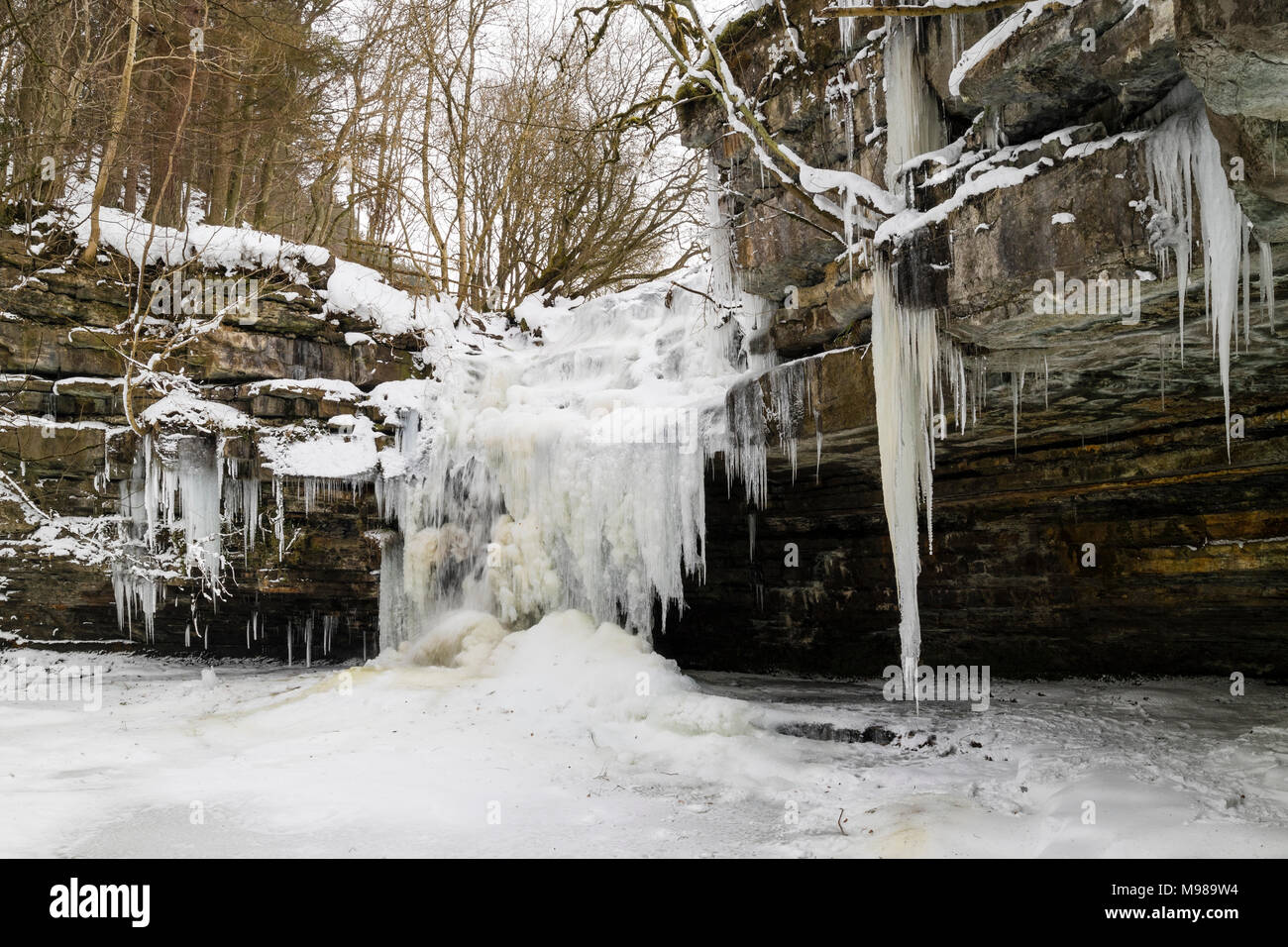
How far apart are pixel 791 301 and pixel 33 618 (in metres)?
9.62

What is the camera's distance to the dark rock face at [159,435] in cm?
872

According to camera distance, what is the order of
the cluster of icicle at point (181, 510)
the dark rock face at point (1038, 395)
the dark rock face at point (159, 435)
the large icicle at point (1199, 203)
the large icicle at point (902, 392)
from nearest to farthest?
the large icicle at point (1199, 203), the dark rock face at point (1038, 395), the large icicle at point (902, 392), the dark rock face at point (159, 435), the cluster of icicle at point (181, 510)

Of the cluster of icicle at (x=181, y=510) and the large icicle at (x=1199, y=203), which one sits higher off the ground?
the large icicle at (x=1199, y=203)

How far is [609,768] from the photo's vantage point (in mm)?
5500

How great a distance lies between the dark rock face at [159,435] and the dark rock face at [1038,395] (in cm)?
441

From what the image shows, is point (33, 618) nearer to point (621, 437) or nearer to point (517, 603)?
point (517, 603)

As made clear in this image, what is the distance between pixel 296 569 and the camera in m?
9.66

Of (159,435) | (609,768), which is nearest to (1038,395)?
(609,768)

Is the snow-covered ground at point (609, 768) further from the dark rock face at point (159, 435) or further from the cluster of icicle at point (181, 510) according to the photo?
the dark rock face at point (159, 435)

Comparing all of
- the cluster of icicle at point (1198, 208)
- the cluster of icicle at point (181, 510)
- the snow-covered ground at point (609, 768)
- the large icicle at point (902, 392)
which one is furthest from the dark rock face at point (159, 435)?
the cluster of icicle at point (1198, 208)

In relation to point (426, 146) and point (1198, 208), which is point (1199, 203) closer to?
point (1198, 208)

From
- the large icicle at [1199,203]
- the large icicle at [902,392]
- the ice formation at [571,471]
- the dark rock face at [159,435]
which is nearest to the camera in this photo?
the large icicle at [1199,203]

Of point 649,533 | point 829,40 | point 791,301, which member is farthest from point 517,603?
point 829,40

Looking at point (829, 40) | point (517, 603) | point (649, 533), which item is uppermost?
point (829, 40)
